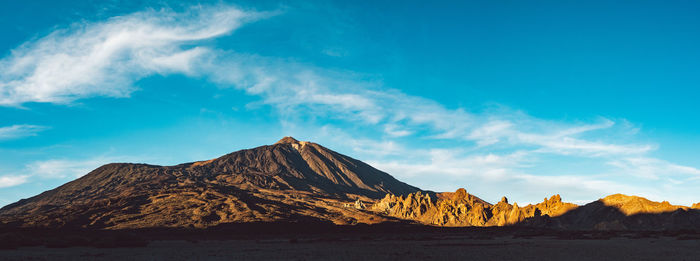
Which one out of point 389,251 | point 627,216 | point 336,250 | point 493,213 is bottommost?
point 336,250

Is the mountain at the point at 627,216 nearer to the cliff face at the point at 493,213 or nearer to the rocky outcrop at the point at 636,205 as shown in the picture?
the rocky outcrop at the point at 636,205

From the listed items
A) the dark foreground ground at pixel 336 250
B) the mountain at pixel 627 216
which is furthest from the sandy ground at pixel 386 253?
the mountain at pixel 627 216

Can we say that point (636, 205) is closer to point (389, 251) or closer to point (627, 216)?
point (627, 216)

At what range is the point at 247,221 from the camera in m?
140

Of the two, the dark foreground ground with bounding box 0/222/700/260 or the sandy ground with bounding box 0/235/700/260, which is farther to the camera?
A: the dark foreground ground with bounding box 0/222/700/260

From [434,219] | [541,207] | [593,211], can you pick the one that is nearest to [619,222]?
[593,211]

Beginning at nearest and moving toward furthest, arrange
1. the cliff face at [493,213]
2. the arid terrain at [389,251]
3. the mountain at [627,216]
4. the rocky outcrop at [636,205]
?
the arid terrain at [389,251] < the mountain at [627,216] < the rocky outcrop at [636,205] < the cliff face at [493,213]

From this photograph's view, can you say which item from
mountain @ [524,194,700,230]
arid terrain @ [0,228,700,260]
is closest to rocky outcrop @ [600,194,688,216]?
mountain @ [524,194,700,230]

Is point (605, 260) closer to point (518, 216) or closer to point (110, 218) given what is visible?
point (518, 216)

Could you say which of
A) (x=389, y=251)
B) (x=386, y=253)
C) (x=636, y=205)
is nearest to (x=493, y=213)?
(x=636, y=205)

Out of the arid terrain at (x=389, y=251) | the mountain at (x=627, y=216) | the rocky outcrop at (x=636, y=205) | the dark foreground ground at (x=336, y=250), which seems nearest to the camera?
the arid terrain at (x=389, y=251)

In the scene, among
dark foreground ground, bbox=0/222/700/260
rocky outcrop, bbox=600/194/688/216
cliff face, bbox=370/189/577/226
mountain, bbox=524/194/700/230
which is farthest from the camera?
cliff face, bbox=370/189/577/226

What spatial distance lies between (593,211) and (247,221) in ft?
361

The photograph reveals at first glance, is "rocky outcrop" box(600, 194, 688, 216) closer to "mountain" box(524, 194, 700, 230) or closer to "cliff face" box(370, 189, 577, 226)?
"mountain" box(524, 194, 700, 230)
